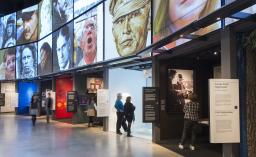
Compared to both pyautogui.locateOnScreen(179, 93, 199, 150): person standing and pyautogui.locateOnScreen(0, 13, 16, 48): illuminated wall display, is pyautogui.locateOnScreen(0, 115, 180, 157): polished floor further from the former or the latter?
pyautogui.locateOnScreen(0, 13, 16, 48): illuminated wall display

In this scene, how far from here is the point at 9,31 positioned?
1081 inches

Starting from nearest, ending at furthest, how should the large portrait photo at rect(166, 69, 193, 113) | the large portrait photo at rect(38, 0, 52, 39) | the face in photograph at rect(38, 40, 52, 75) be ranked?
the large portrait photo at rect(166, 69, 193, 113) → the face in photograph at rect(38, 40, 52, 75) → the large portrait photo at rect(38, 0, 52, 39)

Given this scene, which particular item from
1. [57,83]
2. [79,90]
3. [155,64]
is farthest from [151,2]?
[57,83]

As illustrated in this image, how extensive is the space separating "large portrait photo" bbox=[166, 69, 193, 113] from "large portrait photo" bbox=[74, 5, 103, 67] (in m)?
4.32

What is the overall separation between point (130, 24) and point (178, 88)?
A: 2998mm

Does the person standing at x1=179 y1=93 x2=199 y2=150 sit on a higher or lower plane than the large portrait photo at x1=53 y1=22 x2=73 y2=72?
lower

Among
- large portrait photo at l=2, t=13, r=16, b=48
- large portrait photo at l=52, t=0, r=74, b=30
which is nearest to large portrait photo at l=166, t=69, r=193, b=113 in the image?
large portrait photo at l=52, t=0, r=74, b=30

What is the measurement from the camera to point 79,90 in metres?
17.9

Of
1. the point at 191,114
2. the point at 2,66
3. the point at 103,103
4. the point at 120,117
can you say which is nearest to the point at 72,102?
the point at 103,103

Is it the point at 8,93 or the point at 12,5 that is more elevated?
the point at 12,5

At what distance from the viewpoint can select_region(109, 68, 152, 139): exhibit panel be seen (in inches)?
581

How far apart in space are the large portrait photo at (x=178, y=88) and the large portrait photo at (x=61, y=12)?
28.5ft

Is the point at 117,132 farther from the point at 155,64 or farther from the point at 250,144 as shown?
the point at 250,144

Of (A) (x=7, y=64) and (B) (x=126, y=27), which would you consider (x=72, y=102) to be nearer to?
(B) (x=126, y=27)
